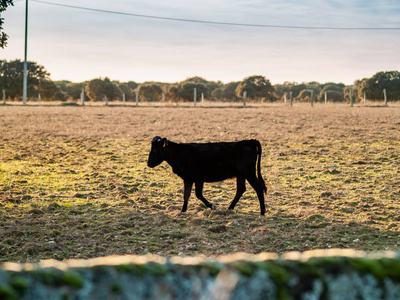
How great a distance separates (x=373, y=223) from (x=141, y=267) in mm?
8180

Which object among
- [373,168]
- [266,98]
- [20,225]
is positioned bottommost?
[20,225]

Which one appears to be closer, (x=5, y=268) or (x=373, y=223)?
(x=5, y=268)

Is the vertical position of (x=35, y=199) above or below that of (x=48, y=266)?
below

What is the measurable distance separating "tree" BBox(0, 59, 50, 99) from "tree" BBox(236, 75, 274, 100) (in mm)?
28850

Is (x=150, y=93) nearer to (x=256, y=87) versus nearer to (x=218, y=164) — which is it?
(x=256, y=87)

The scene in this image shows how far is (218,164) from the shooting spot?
9.26m

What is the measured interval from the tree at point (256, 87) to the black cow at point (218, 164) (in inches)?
2221

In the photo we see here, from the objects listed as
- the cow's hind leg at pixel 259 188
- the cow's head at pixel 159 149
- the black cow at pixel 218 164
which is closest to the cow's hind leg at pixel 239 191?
the black cow at pixel 218 164

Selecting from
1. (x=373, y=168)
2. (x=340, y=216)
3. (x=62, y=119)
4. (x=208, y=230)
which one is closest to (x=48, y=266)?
(x=208, y=230)

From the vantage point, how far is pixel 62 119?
2555 centimetres

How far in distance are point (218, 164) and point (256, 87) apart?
58.1 meters

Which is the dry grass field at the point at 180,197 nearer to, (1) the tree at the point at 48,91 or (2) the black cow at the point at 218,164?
(2) the black cow at the point at 218,164

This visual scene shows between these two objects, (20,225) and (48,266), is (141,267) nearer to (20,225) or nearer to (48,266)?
(48,266)

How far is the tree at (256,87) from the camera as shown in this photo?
65.2 metres
